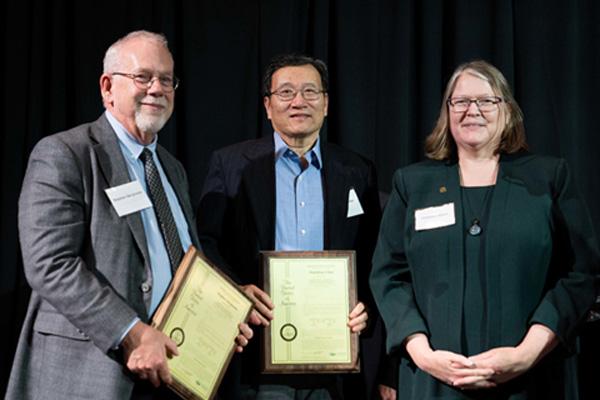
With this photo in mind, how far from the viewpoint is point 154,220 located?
108 inches

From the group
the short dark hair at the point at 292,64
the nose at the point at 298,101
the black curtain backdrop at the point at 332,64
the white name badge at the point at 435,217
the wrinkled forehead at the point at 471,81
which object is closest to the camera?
the white name badge at the point at 435,217

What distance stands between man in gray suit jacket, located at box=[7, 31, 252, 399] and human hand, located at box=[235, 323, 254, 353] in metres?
0.31

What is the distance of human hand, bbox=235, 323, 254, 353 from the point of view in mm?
2863

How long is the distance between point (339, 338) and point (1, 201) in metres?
1.88

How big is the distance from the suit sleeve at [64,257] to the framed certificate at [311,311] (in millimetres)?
708

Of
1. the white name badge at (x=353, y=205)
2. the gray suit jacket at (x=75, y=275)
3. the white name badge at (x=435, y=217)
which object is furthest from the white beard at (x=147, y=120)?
the white name badge at (x=435, y=217)

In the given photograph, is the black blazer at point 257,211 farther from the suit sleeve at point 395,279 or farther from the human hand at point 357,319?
the suit sleeve at point 395,279

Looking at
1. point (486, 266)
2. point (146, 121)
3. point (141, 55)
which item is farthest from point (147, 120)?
point (486, 266)

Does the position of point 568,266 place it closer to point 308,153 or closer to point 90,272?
point 308,153

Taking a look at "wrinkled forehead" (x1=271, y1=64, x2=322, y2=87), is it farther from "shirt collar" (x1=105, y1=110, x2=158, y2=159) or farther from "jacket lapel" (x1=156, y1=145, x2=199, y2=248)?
"shirt collar" (x1=105, y1=110, x2=158, y2=159)

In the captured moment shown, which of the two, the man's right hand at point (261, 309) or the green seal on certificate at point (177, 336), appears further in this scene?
the man's right hand at point (261, 309)

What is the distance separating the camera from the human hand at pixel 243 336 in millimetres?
2863

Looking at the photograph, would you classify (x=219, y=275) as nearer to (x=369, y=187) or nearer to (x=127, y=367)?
(x=127, y=367)

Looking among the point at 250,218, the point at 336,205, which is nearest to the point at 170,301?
the point at 250,218
